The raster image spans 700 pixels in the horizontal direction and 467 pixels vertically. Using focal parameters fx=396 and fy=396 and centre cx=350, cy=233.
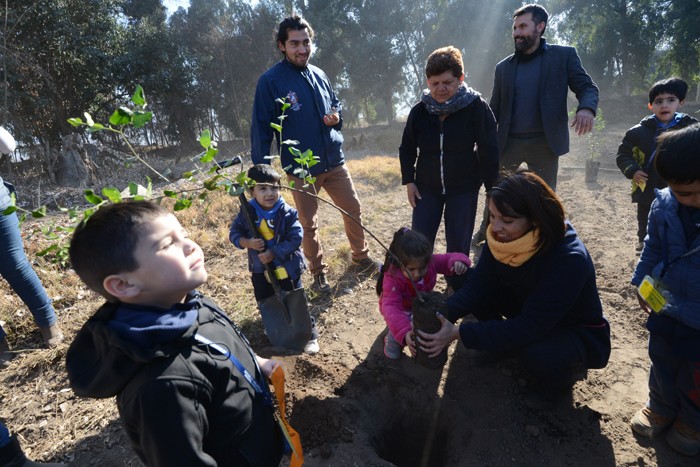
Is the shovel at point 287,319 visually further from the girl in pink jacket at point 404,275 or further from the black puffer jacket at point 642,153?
the black puffer jacket at point 642,153

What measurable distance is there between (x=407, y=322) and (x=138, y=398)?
5.65 ft

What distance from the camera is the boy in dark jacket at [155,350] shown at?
1064 millimetres

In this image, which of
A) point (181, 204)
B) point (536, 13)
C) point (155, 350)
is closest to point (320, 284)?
point (181, 204)

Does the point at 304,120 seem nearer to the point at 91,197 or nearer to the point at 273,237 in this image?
the point at 273,237

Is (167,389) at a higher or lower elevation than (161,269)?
lower

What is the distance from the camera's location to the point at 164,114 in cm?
1859

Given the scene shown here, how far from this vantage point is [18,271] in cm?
284

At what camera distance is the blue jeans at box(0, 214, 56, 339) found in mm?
2748

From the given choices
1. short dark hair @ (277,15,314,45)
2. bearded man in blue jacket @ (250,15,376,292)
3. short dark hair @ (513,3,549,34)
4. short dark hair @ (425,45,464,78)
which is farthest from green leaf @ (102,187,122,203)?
short dark hair @ (513,3,549,34)

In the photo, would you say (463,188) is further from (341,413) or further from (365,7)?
(365,7)

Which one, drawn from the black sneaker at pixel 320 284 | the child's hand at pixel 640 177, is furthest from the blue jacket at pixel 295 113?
the child's hand at pixel 640 177

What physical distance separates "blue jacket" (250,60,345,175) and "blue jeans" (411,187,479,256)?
0.93 metres

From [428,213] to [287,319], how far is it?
1402 mm

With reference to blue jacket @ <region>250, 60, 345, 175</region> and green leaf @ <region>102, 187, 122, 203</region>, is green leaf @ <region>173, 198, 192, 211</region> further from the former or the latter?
blue jacket @ <region>250, 60, 345, 175</region>
